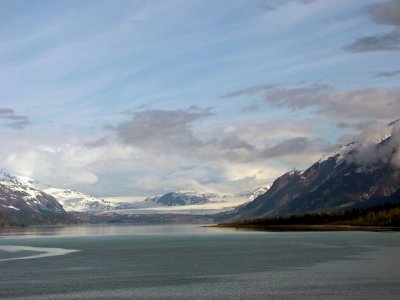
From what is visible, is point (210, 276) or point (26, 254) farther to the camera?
point (26, 254)

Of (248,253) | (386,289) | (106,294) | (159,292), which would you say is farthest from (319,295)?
(248,253)

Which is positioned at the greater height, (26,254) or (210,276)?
(26,254)

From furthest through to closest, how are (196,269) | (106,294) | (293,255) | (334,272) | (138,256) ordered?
1. (138,256)
2. (293,255)
3. (196,269)
4. (334,272)
5. (106,294)

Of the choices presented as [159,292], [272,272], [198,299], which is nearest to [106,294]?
[159,292]

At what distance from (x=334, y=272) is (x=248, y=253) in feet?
168

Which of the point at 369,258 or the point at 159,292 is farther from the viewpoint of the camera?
the point at 369,258

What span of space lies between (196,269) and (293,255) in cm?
3594

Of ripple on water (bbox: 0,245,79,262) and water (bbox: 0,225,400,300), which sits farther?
ripple on water (bbox: 0,245,79,262)

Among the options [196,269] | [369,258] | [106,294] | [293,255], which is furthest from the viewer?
[293,255]

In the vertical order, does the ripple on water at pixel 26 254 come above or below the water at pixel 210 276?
above

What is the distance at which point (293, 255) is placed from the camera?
148125 mm

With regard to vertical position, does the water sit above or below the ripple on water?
below

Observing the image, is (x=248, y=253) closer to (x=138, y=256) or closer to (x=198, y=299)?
(x=138, y=256)

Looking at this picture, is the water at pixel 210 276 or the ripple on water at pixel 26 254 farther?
the ripple on water at pixel 26 254
